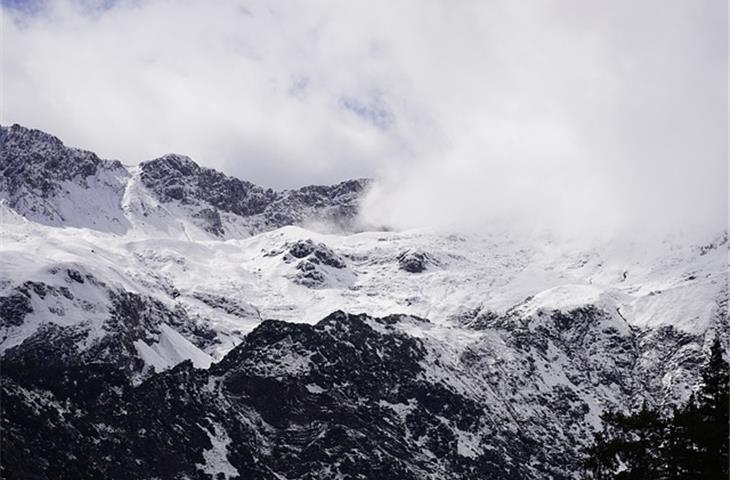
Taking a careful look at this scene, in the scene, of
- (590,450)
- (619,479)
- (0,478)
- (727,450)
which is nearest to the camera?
(727,450)

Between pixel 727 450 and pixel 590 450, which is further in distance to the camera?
pixel 590 450

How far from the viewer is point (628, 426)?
187 feet

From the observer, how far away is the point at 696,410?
52938mm

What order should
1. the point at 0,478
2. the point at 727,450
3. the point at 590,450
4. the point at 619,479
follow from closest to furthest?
the point at 727,450 < the point at 619,479 < the point at 590,450 < the point at 0,478

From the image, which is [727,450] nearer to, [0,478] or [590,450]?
[590,450]

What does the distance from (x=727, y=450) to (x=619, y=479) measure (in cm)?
579

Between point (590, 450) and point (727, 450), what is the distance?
9257 mm

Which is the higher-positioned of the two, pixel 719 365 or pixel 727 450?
pixel 719 365

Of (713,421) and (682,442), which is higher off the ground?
(713,421)

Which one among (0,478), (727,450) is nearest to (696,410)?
(727,450)

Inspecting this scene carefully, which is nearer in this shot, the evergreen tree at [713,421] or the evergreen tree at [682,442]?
the evergreen tree at [713,421]

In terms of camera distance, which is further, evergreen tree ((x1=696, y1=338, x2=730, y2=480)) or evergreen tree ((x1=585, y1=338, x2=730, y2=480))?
evergreen tree ((x1=585, y1=338, x2=730, y2=480))

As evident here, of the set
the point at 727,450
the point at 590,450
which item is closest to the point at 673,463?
the point at 727,450

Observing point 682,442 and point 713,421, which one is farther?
point 682,442
